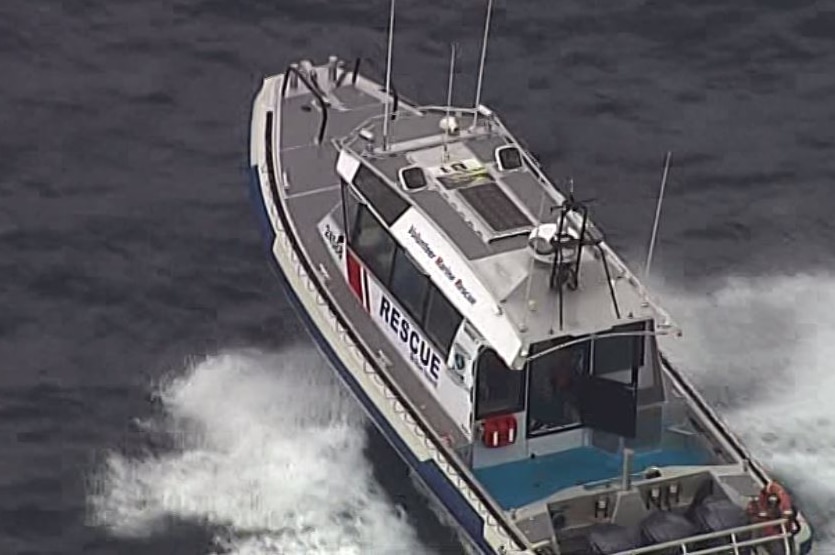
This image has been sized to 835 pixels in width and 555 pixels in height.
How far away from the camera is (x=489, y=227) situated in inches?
1177

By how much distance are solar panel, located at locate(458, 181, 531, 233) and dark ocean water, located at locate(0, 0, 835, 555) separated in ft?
15.4

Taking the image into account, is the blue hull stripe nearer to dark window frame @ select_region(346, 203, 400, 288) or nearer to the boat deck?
the boat deck

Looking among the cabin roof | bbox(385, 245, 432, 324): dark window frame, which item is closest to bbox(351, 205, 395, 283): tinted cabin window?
bbox(385, 245, 432, 324): dark window frame

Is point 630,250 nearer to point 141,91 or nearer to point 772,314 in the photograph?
point 772,314

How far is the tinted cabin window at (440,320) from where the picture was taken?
29.7m

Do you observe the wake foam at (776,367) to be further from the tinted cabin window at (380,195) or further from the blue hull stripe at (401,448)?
the tinted cabin window at (380,195)

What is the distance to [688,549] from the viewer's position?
91.4 ft

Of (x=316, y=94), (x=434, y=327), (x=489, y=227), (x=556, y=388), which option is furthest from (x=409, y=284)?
(x=316, y=94)

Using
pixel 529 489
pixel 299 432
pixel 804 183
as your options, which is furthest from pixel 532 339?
pixel 804 183

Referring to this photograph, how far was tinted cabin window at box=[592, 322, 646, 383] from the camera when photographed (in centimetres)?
2914

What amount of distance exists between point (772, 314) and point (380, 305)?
7930 mm

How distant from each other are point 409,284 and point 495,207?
5.86ft

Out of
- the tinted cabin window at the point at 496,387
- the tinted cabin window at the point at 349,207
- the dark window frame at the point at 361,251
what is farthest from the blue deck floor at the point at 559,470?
the tinted cabin window at the point at 349,207

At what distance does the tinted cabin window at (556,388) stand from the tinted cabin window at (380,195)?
11.2 ft
